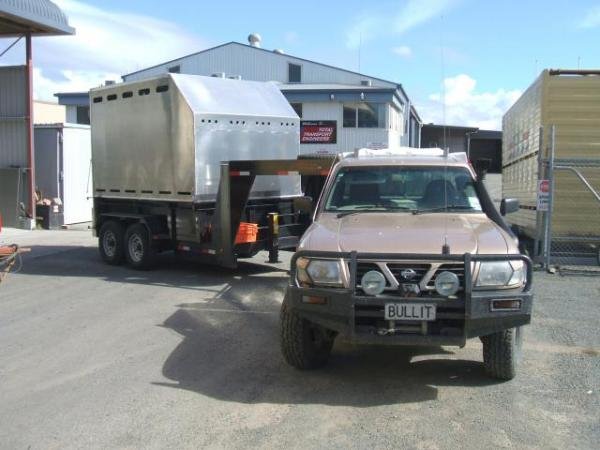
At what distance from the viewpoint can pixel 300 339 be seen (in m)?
5.41

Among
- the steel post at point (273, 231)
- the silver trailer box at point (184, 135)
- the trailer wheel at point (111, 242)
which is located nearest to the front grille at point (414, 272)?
the silver trailer box at point (184, 135)

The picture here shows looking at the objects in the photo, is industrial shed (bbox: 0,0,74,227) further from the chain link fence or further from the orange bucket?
the chain link fence

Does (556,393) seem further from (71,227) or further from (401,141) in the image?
(401,141)

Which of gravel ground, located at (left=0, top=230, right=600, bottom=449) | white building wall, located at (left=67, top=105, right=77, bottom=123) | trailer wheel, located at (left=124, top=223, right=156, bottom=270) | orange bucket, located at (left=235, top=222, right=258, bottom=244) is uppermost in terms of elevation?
white building wall, located at (left=67, top=105, right=77, bottom=123)

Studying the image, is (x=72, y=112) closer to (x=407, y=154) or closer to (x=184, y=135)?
(x=184, y=135)

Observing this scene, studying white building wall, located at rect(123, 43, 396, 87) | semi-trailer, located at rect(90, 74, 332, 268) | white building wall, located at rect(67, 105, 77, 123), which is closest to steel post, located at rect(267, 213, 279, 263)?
semi-trailer, located at rect(90, 74, 332, 268)

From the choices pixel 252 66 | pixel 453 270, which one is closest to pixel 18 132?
pixel 453 270

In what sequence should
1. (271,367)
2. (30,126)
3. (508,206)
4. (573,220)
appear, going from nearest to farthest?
(271,367) → (508,206) → (573,220) → (30,126)

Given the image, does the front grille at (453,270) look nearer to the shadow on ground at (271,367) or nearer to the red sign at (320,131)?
the shadow on ground at (271,367)

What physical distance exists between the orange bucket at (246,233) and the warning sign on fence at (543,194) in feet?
15.5

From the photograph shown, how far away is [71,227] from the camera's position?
18.2m

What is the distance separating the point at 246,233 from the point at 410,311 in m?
6.01

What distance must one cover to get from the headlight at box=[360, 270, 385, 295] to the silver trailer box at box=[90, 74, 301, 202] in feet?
19.5

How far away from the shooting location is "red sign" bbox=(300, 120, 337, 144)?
33.8m
